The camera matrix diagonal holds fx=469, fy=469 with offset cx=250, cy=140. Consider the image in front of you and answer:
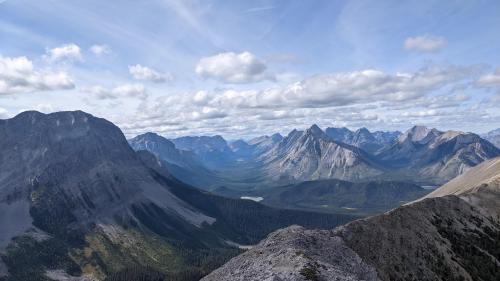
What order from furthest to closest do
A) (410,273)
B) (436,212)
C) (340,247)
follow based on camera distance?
(436,212) → (410,273) → (340,247)

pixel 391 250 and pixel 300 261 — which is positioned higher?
pixel 300 261

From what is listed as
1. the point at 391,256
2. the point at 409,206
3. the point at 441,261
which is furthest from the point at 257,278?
the point at 409,206

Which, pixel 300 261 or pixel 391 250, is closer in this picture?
A: pixel 300 261

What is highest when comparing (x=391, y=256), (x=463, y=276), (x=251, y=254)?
(x=251, y=254)

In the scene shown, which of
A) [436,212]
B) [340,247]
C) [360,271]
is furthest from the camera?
[436,212]

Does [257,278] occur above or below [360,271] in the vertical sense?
above

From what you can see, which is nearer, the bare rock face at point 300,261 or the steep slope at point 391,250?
the bare rock face at point 300,261

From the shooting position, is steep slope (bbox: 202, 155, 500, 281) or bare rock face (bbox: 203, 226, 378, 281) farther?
steep slope (bbox: 202, 155, 500, 281)

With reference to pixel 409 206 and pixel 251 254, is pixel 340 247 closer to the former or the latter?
pixel 251 254
